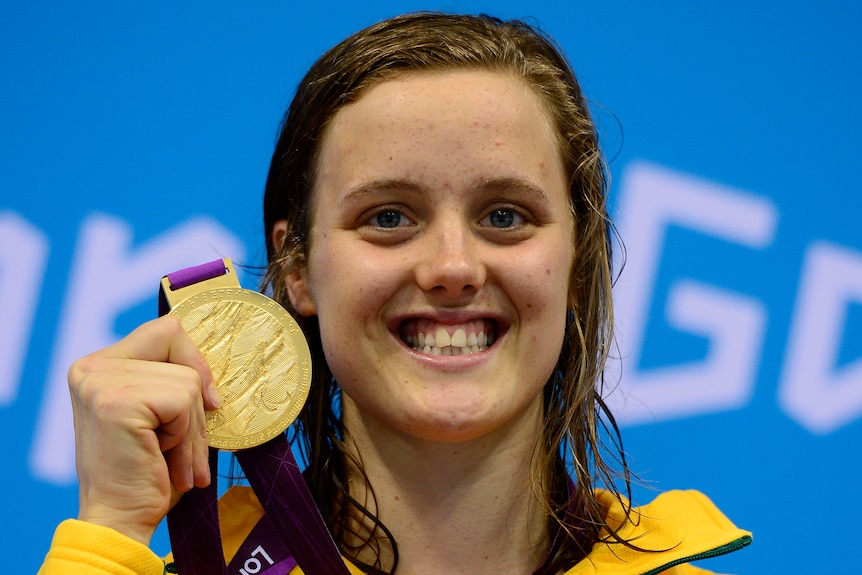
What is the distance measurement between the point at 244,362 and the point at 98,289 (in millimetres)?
786

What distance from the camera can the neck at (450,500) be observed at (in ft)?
4.93

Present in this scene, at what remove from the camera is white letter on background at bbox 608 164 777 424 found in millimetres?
2186

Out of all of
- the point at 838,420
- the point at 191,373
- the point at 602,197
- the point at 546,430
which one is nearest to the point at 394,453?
the point at 546,430

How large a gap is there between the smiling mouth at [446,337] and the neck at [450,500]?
0.41 ft

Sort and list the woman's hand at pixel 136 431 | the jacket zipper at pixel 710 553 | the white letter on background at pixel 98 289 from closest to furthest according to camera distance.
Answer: the woman's hand at pixel 136 431 → the jacket zipper at pixel 710 553 → the white letter on background at pixel 98 289

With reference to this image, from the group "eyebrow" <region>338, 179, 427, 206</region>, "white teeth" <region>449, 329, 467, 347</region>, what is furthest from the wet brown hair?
"white teeth" <region>449, 329, 467, 347</region>

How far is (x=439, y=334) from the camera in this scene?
1.43 metres

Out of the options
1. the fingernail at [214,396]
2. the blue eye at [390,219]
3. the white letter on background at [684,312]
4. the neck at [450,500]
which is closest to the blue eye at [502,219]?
the blue eye at [390,219]

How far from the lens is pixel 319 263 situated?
150 centimetres

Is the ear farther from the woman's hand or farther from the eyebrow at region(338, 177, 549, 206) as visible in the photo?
the woman's hand

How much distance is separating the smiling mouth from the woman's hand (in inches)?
11.2

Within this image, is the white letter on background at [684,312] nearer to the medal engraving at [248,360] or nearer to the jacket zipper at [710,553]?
the jacket zipper at [710,553]

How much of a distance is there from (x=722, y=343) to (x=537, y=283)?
872 millimetres

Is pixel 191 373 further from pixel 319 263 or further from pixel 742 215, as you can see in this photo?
pixel 742 215
